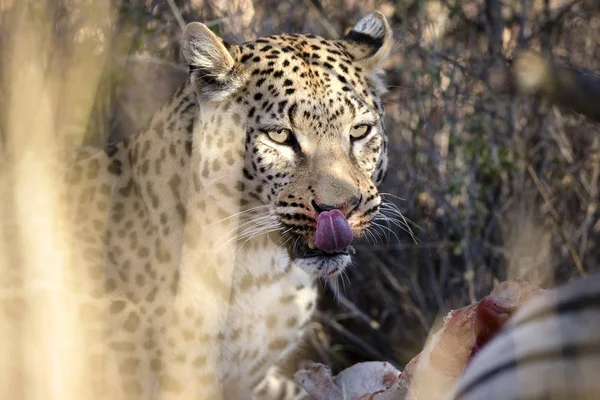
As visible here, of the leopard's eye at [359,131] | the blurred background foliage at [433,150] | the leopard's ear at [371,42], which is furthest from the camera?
the blurred background foliage at [433,150]

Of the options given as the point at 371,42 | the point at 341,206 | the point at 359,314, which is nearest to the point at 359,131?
the point at 341,206

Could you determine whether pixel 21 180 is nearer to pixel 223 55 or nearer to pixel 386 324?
pixel 223 55

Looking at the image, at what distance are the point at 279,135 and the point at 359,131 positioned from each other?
36 cm

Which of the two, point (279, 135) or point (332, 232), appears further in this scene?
point (279, 135)

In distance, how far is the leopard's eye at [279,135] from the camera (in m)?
3.76

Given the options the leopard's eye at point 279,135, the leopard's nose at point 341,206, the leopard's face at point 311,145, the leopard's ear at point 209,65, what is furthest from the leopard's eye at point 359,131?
the leopard's ear at point 209,65

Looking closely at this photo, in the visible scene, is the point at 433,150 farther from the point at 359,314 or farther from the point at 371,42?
the point at 371,42

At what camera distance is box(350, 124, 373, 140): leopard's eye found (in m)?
3.85

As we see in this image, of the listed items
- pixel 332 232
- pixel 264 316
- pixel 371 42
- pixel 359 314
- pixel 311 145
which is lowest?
pixel 359 314

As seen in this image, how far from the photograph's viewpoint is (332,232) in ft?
11.6

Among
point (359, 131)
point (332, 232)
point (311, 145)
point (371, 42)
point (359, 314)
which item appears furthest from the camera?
point (359, 314)

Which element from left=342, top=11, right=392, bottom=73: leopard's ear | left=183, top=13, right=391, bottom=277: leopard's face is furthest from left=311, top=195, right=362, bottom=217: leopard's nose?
left=342, top=11, right=392, bottom=73: leopard's ear

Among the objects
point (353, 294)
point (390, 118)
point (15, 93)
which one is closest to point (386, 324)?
point (353, 294)

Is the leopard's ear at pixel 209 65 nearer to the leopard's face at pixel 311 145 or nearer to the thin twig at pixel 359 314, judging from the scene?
the leopard's face at pixel 311 145
